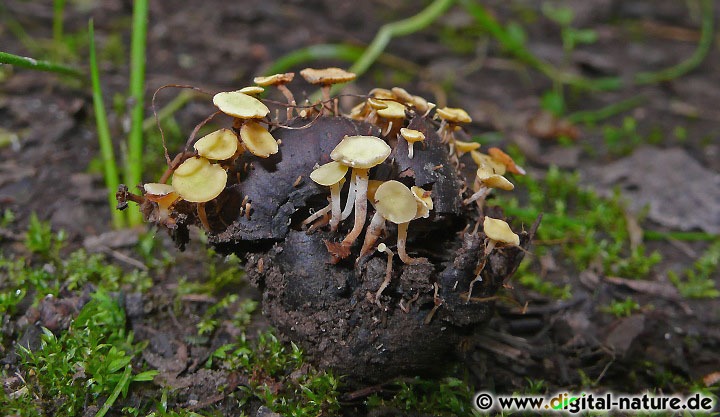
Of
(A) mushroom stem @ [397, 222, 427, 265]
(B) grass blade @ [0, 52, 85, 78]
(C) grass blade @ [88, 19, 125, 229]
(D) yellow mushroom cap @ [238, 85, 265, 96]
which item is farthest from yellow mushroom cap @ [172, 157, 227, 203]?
(C) grass blade @ [88, 19, 125, 229]

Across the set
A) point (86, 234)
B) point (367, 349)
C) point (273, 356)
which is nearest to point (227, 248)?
point (273, 356)

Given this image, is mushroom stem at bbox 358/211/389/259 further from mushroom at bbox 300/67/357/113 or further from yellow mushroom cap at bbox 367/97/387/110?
mushroom at bbox 300/67/357/113

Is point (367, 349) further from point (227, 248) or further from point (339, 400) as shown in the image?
point (227, 248)

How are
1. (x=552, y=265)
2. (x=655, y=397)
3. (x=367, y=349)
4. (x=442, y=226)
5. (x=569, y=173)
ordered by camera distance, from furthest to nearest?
(x=569, y=173) → (x=552, y=265) → (x=655, y=397) → (x=442, y=226) → (x=367, y=349)

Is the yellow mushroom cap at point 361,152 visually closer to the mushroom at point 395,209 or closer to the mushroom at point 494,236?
the mushroom at point 395,209

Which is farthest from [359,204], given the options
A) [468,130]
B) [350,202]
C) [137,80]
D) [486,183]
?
[468,130]

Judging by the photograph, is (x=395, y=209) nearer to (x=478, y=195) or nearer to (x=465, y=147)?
(x=478, y=195)

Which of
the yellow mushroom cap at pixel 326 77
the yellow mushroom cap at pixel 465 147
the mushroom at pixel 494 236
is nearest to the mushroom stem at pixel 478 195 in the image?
the mushroom at pixel 494 236
